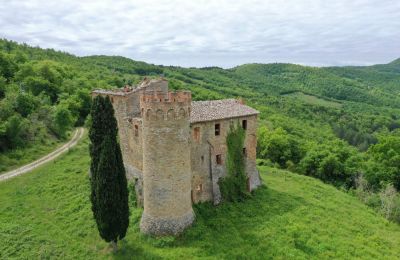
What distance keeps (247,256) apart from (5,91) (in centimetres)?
5429

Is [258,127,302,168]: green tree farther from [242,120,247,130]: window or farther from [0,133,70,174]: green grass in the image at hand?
[0,133,70,174]: green grass

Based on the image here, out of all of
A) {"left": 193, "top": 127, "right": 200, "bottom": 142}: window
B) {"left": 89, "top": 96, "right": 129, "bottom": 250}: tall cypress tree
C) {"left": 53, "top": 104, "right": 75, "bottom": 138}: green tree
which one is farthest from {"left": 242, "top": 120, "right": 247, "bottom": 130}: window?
{"left": 53, "top": 104, "right": 75, "bottom": 138}: green tree

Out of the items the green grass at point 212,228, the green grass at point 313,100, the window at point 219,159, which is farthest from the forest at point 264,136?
the green grass at point 313,100

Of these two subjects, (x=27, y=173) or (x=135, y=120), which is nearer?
(x=135, y=120)

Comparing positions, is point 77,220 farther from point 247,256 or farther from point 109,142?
point 247,256

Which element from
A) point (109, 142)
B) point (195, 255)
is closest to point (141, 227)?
point (195, 255)

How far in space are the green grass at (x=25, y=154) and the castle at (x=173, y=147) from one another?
18.7 meters

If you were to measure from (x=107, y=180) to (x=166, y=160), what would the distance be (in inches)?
183

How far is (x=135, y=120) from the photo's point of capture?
104 ft

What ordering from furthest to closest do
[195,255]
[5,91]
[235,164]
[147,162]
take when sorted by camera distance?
[5,91], [235,164], [147,162], [195,255]

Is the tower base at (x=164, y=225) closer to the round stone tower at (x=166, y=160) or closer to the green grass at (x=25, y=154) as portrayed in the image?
the round stone tower at (x=166, y=160)

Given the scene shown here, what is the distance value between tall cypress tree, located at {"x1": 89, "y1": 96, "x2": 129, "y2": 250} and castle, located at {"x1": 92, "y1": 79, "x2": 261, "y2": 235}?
2238 millimetres

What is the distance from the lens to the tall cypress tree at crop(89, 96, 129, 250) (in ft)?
84.8

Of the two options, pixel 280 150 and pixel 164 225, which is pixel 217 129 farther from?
pixel 280 150
